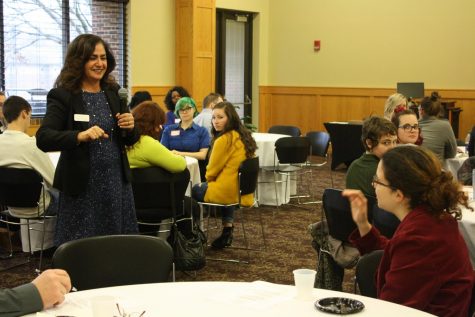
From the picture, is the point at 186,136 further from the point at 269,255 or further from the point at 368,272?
the point at 368,272

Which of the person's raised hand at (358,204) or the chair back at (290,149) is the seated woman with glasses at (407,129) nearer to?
the chair back at (290,149)

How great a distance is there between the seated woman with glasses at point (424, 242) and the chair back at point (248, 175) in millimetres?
3074

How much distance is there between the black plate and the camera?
201 cm

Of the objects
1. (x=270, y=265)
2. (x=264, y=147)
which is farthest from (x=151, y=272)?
(x=264, y=147)

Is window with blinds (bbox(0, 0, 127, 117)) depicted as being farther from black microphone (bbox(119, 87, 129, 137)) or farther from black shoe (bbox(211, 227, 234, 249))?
black microphone (bbox(119, 87, 129, 137))

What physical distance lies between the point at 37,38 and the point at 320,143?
4.33m

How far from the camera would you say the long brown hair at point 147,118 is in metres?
4.90

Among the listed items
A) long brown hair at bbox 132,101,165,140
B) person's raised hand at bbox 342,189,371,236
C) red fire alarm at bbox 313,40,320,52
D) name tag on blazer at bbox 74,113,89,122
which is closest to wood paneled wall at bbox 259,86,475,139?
red fire alarm at bbox 313,40,320,52

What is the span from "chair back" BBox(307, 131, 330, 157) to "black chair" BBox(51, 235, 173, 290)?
6.01 metres

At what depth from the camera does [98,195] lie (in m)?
3.75

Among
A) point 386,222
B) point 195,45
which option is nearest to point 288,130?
point 195,45

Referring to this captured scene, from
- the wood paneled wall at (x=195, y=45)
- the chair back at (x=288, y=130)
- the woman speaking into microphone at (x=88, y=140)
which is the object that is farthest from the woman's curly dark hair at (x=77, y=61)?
the wood paneled wall at (x=195, y=45)

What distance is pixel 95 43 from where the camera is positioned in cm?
362

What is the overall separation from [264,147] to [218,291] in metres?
5.57
